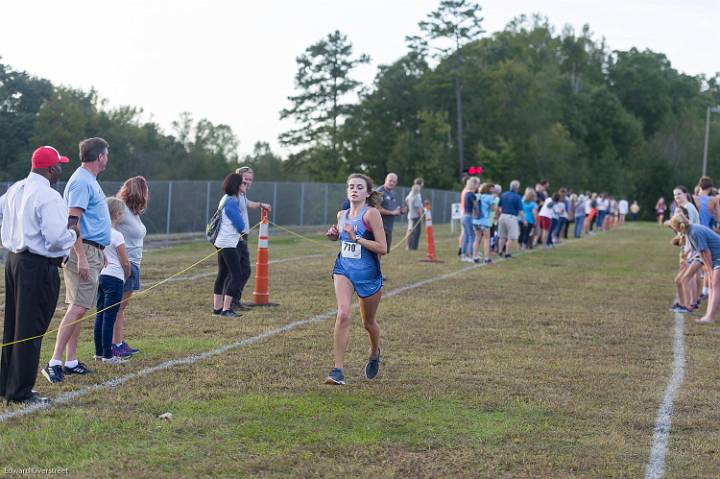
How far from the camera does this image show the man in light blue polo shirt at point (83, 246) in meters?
7.44

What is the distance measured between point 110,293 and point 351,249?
217cm

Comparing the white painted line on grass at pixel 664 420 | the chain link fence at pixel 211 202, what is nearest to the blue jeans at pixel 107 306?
the white painted line on grass at pixel 664 420

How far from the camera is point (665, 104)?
4131 inches

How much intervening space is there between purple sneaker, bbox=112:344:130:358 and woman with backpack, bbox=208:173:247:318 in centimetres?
288

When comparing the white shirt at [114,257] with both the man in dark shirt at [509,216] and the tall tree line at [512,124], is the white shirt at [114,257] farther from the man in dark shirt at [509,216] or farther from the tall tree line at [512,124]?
the tall tree line at [512,124]

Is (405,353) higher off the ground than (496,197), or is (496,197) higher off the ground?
(496,197)

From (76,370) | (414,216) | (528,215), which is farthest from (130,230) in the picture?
(528,215)

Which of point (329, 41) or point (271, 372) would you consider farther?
point (329, 41)

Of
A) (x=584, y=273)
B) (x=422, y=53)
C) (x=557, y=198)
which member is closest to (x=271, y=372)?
(x=584, y=273)

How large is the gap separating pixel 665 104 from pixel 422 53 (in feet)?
139

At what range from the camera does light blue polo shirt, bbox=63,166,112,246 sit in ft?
24.5

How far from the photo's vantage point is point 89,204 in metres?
7.61

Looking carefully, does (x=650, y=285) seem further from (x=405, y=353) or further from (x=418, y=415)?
(x=418, y=415)

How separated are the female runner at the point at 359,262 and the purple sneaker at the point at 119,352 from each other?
80.0 inches
